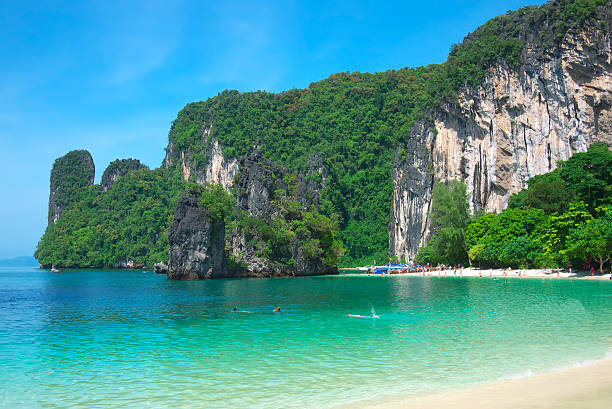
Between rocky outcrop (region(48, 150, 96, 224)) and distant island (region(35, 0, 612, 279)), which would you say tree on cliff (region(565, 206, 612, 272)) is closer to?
distant island (region(35, 0, 612, 279))

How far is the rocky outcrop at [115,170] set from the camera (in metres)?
140

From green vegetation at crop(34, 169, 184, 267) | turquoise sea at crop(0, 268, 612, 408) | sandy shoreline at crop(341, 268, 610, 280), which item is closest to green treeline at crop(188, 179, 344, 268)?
sandy shoreline at crop(341, 268, 610, 280)

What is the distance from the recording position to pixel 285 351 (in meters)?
13.4

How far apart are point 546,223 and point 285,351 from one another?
119 ft

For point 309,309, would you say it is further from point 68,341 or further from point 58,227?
point 58,227

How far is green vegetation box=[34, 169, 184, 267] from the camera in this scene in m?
109

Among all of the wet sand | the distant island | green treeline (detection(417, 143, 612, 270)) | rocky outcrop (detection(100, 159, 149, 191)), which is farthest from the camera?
rocky outcrop (detection(100, 159, 149, 191))

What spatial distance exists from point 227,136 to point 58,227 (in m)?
50.9

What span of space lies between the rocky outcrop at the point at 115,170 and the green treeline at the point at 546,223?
10471cm

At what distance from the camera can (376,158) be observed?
4459 inches

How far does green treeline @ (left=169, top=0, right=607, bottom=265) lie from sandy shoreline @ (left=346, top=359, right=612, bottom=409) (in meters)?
67.5

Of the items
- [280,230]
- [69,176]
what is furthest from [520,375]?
[69,176]

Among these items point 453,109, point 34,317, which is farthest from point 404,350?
point 453,109

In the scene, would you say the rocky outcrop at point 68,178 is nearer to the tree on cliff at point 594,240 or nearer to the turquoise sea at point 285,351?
the turquoise sea at point 285,351
